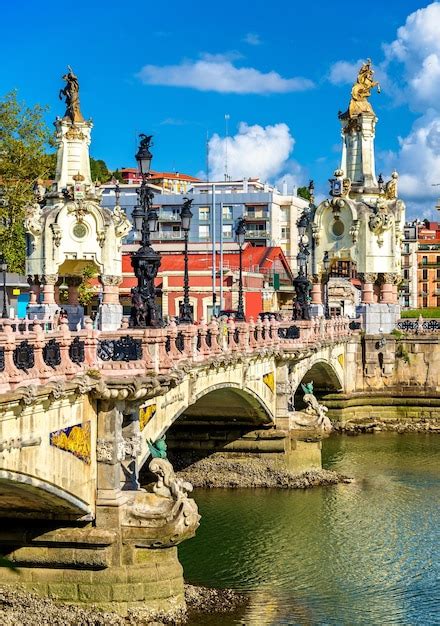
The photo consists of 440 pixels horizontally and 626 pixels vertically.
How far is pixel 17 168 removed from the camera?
60.4m

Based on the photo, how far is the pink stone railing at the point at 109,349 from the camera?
19.8 m

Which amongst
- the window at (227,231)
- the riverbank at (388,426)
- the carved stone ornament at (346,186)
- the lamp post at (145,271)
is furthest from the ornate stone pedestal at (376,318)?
the window at (227,231)

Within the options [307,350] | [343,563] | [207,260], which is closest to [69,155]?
[307,350]

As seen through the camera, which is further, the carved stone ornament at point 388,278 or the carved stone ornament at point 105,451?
the carved stone ornament at point 388,278

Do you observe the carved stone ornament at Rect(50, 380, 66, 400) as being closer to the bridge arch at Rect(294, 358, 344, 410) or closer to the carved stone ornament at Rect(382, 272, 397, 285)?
the bridge arch at Rect(294, 358, 344, 410)

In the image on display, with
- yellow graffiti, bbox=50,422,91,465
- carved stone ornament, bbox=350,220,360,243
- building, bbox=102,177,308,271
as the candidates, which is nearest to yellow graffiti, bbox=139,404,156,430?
yellow graffiti, bbox=50,422,91,465

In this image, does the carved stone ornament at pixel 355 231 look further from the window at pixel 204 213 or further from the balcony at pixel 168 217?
the window at pixel 204 213

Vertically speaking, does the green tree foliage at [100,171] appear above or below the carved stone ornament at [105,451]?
above

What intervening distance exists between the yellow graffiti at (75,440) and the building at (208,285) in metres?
47.4

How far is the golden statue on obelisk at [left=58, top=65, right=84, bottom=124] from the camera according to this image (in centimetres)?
4244

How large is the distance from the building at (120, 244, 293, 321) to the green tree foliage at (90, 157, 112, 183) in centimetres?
3695

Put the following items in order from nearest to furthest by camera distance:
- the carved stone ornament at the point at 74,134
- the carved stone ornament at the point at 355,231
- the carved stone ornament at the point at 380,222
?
the carved stone ornament at the point at 74,134, the carved stone ornament at the point at 380,222, the carved stone ornament at the point at 355,231

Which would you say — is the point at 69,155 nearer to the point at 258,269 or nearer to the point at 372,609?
the point at 372,609

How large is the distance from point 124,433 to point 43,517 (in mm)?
2557
